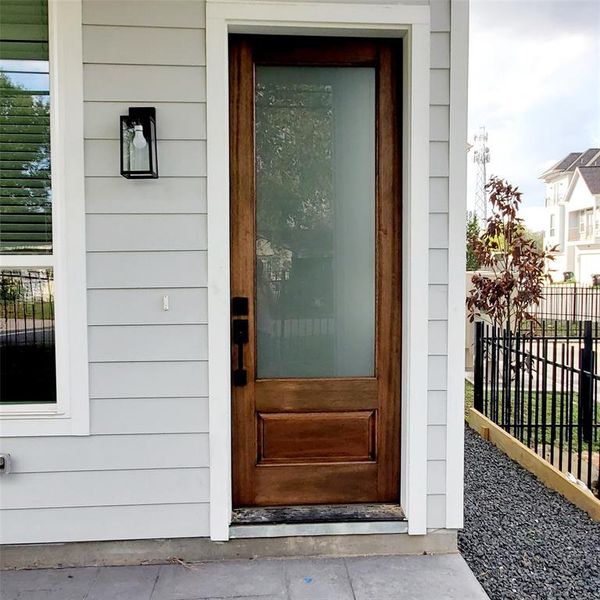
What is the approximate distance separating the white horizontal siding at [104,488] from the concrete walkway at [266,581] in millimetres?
283

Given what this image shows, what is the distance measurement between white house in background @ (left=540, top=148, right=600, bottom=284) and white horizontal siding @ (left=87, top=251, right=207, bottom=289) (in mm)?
21196

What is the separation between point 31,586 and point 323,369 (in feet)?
4.98

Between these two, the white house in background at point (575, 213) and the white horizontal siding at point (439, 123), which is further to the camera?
the white house in background at point (575, 213)

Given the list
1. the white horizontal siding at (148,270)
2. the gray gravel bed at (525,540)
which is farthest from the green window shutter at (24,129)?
the gray gravel bed at (525,540)

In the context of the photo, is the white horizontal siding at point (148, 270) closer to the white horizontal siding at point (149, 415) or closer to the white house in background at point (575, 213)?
the white horizontal siding at point (149, 415)

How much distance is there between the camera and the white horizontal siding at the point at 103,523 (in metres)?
2.29

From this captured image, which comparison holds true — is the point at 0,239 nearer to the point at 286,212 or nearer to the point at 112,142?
the point at 112,142

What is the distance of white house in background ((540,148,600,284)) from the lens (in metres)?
22.4

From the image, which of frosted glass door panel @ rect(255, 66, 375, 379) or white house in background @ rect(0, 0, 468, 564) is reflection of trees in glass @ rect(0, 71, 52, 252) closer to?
white house in background @ rect(0, 0, 468, 564)

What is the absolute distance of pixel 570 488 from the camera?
300 cm

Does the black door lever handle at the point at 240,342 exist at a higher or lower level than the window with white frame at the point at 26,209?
lower

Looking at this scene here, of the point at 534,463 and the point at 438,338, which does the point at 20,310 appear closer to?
the point at 438,338

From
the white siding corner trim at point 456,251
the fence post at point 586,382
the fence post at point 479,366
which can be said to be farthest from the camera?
Result: the fence post at point 479,366

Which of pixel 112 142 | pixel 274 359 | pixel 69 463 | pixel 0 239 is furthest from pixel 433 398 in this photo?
pixel 0 239
